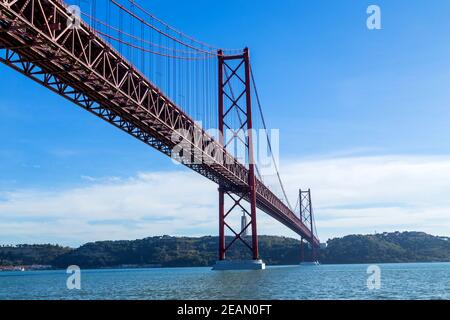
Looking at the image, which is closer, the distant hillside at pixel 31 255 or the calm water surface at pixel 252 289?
the calm water surface at pixel 252 289

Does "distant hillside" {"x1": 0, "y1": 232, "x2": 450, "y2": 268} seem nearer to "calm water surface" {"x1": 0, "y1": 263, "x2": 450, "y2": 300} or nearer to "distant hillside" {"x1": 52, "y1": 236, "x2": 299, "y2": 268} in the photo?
"distant hillside" {"x1": 52, "y1": 236, "x2": 299, "y2": 268}

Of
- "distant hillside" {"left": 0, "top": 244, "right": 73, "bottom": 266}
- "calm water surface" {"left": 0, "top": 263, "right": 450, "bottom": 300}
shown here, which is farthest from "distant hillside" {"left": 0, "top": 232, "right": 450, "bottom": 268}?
"calm water surface" {"left": 0, "top": 263, "right": 450, "bottom": 300}

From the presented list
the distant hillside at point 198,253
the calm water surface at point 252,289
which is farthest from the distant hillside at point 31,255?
the calm water surface at point 252,289

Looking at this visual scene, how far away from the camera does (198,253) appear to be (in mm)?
138250

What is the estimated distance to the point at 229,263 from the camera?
50.7 m

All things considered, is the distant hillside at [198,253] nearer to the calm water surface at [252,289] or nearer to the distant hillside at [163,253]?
the distant hillside at [163,253]

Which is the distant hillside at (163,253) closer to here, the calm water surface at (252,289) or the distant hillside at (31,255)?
the distant hillside at (31,255)

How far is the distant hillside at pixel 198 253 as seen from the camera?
441ft

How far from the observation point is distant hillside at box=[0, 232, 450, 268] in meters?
134

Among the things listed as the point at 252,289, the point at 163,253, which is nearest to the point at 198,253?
the point at 163,253

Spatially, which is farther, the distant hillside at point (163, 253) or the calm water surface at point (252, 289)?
the distant hillside at point (163, 253)
